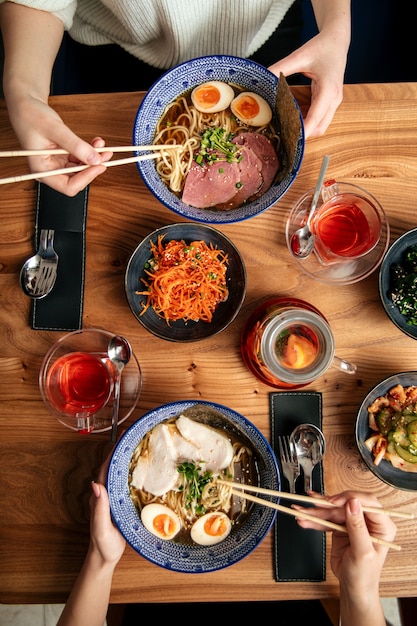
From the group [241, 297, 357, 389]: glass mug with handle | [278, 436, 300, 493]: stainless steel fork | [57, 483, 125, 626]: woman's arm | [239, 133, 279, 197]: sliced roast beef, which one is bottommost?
[57, 483, 125, 626]: woman's arm

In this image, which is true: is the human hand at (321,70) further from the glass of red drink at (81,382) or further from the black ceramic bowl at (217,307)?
the glass of red drink at (81,382)

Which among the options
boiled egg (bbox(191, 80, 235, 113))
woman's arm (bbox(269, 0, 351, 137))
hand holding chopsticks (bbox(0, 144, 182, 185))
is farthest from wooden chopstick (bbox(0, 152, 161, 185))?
woman's arm (bbox(269, 0, 351, 137))

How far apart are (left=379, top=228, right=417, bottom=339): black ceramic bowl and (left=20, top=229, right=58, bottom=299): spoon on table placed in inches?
48.3

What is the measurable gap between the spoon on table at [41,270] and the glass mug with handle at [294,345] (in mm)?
801

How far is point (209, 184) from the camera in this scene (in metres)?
1.91

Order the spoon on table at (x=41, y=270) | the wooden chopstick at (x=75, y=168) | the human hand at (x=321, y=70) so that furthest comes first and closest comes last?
1. the spoon on table at (x=41, y=270)
2. the human hand at (x=321, y=70)
3. the wooden chopstick at (x=75, y=168)

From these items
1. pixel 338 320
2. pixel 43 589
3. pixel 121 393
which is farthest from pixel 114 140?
pixel 43 589

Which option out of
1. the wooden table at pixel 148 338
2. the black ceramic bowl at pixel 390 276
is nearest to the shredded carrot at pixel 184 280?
the wooden table at pixel 148 338

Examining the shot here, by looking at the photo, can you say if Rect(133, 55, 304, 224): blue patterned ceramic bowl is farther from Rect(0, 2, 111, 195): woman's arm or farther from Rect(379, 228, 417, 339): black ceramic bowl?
Rect(379, 228, 417, 339): black ceramic bowl

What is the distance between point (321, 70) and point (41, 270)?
126cm

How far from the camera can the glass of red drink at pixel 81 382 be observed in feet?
6.46

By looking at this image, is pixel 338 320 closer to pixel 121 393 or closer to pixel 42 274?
pixel 121 393

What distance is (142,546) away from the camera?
5.97ft

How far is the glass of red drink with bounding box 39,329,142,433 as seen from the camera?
77.5 inches
